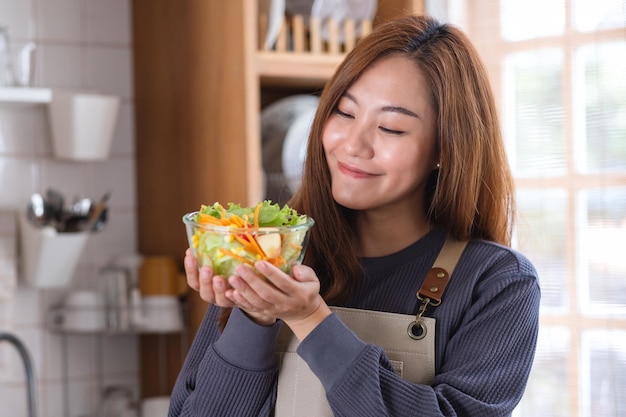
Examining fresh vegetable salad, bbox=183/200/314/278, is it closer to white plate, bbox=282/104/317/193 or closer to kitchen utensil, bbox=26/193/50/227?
white plate, bbox=282/104/317/193

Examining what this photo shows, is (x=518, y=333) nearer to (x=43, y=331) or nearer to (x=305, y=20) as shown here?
(x=305, y=20)

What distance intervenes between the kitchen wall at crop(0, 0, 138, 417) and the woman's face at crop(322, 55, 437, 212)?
4.32 feet

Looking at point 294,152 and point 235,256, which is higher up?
point 294,152

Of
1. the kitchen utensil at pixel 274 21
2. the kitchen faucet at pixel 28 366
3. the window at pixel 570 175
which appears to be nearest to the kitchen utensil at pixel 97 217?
the kitchen faucet at pixel 28 366

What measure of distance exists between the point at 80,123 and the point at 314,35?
24.5 inches

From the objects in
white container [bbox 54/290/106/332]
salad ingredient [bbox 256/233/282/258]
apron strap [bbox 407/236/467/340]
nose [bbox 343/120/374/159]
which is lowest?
white container [bbox 54/290/106/332]

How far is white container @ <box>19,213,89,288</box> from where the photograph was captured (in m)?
2.18

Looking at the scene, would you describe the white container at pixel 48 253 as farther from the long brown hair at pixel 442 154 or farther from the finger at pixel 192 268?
the finger at pixel 192 268

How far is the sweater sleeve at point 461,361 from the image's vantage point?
3.45 ft

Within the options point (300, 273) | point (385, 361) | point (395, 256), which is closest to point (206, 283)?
point (300, 273)

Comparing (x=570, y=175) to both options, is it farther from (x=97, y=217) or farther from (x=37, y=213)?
(x=37, y=213)

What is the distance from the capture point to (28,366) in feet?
7.17

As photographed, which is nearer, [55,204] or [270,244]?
[270,244]

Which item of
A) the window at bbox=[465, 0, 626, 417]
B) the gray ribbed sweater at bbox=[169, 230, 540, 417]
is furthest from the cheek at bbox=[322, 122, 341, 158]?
the window at bbox=[465, 0, 626, 417]
